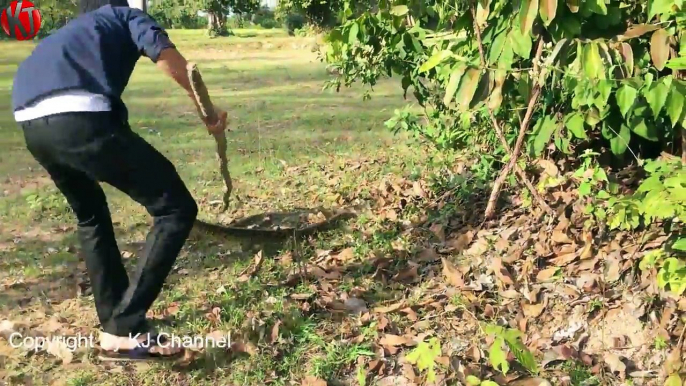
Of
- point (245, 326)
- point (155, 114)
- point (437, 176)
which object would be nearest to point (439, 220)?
point (437, 176)

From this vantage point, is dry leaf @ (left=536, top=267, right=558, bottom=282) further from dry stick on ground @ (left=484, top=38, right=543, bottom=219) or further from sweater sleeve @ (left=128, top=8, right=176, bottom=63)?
sweater sleeve @ (left=128, top=8, right=176, bottom=63)

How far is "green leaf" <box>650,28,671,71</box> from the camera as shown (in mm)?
2307

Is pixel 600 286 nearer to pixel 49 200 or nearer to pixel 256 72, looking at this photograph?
pixel 49 200

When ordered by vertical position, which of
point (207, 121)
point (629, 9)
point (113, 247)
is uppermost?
point (629, 9)

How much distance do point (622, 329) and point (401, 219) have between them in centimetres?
169

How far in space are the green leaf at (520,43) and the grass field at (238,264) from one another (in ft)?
4.38

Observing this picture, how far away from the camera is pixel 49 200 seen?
5.10 meters

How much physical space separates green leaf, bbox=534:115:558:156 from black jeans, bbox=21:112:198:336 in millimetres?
1537

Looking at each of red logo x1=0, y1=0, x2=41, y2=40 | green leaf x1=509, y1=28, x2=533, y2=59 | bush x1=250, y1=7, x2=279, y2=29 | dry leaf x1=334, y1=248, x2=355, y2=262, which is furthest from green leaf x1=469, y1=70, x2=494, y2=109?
bush x1=250, y1=7, x2=279, y2=29

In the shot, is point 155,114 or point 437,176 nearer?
point 437,176

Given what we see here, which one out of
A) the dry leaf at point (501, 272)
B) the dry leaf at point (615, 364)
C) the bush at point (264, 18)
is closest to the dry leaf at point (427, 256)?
the dry leaf at point (501, 272)

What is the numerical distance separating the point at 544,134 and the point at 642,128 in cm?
47

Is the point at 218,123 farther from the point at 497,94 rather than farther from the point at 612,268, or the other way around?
the point at 612,268

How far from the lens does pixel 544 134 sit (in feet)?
10.1
